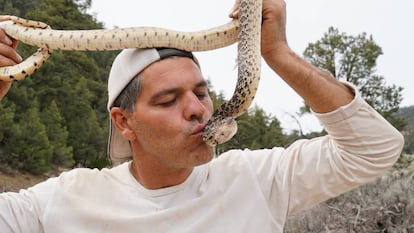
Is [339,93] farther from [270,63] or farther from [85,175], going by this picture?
[85,175]

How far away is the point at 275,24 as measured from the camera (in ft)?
9.00

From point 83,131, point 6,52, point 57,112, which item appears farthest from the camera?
point 83,131

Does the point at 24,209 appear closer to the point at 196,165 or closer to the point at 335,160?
the point at 196,165

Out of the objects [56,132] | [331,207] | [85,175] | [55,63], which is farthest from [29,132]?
[85,175]

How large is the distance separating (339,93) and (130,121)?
1.05 metres

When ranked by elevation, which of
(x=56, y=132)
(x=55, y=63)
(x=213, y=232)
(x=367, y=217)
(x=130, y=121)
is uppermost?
(x=130, y=121)

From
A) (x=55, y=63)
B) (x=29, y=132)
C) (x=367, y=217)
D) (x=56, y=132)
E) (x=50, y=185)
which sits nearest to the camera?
(x=50, y=185)

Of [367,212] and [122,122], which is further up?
[122,122]

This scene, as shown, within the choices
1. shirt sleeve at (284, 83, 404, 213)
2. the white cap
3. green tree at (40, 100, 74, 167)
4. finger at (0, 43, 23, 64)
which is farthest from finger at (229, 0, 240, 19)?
green tree at (40, 100, 74, 167)

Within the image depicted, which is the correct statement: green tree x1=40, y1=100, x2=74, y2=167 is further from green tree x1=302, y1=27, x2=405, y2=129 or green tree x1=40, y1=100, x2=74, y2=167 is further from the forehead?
the forehead

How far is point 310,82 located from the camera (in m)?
2.71

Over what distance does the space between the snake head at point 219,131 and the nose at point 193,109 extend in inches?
3.9

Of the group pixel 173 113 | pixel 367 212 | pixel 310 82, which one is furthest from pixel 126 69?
pixel 367 212

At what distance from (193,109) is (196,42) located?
33cm
